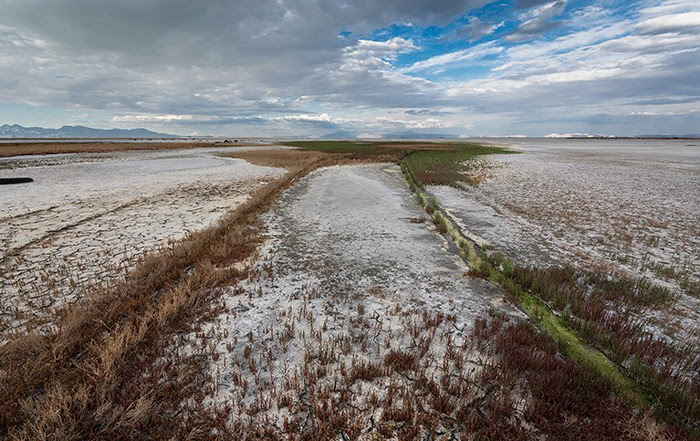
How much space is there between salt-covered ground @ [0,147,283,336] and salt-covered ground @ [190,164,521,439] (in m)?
4.79

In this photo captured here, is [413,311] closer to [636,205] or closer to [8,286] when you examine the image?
[8,286]

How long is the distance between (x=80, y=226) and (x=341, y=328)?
14.7m

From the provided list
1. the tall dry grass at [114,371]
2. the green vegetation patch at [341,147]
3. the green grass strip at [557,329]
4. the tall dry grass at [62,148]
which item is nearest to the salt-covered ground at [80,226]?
the tall dry grass at [114,371]

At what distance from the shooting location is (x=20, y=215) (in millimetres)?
16297

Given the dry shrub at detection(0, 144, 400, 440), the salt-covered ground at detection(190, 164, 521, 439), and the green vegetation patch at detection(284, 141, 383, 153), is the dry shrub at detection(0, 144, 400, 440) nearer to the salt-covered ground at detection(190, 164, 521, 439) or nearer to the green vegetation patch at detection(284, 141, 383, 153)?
the salt-covered ground at detection(190, 164, 521, 439)

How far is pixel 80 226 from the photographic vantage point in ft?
48.1

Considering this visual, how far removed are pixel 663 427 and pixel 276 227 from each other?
1418cm

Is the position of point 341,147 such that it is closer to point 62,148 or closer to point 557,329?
point 62,148

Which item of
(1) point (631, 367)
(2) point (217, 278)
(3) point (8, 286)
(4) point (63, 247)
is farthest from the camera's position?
(4) point (63, 247)

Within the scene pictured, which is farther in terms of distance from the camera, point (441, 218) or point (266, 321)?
point (441, 218)

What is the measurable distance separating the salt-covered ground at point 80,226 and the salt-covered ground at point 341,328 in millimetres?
4791

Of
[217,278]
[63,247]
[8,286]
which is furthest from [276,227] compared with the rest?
[8,286]

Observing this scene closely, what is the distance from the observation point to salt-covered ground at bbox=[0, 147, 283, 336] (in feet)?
28.5

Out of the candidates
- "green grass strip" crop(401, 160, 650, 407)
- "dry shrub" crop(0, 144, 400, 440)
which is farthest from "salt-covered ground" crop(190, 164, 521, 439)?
"green grass strip" crop(401, 160, 650, 407)
